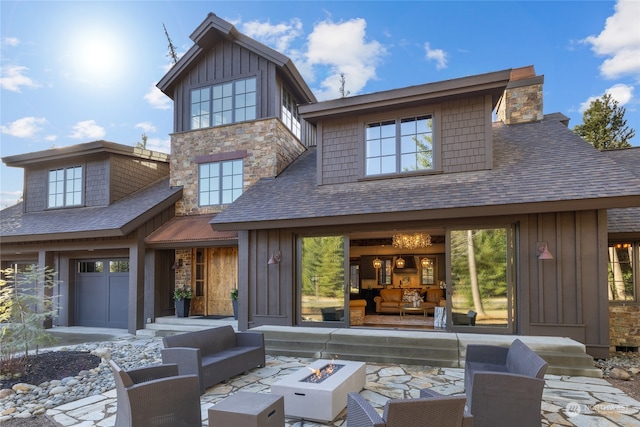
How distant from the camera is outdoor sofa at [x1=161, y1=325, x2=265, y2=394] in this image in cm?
527

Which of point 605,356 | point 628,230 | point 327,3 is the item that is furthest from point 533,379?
point 327,3

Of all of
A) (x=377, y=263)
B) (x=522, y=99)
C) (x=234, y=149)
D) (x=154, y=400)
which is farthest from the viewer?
(x=377, y=263)

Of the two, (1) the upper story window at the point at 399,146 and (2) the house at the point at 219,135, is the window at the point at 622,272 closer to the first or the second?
(1) the upper story window at the point at 399,146

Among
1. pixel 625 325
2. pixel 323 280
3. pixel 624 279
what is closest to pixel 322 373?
pixel 323 280

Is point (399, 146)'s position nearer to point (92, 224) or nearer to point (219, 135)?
point (219, 135)

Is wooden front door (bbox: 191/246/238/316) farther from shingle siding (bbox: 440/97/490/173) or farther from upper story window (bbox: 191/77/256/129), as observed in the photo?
shingle siding (bbox: 440/97/490/173)

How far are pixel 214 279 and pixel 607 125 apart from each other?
66.5 feet

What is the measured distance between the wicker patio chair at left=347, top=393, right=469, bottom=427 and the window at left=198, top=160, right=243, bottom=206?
30.3ft

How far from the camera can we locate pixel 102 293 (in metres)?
12.0

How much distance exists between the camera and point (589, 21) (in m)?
14.6

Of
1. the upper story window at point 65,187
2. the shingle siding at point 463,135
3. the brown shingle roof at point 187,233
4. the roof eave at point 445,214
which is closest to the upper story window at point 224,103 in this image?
the brown shingle roof at point 187,233

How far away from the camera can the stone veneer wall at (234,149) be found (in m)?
11.2

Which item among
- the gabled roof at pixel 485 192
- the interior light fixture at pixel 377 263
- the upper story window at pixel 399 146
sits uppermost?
the upper story window at pixel 399 146

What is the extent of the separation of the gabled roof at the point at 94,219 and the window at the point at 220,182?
837mm
